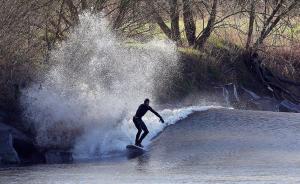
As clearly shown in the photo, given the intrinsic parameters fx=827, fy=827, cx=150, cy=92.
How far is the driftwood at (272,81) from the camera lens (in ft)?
141

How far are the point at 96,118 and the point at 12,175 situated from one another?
7.49 meters

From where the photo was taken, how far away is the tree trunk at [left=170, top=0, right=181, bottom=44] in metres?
40.5

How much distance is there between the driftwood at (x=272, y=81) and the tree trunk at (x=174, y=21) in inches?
177

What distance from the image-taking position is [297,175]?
19.6 meters

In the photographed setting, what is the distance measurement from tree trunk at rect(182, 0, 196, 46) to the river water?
960 cm

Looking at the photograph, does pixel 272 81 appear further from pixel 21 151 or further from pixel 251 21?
pixel 21 151

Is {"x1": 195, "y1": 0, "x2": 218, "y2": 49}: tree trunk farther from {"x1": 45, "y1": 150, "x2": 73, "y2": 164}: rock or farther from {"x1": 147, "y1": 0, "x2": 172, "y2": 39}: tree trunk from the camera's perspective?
{"x1": 45, "y1": 150, "x2": 73, "y2": 164}: rock

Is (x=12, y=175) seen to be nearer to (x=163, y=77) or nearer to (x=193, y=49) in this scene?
(x=163, y=77)

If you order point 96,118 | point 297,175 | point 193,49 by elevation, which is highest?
point 193,49

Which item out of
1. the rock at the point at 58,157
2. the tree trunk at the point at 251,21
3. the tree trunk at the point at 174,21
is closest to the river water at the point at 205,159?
the rock at the point at 58,157

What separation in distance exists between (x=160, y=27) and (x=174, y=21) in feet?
4.90

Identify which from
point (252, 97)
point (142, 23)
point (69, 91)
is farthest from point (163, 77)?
point (69, 91)

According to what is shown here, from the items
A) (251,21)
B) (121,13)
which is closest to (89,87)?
(121,13)

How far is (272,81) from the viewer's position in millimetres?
43531
